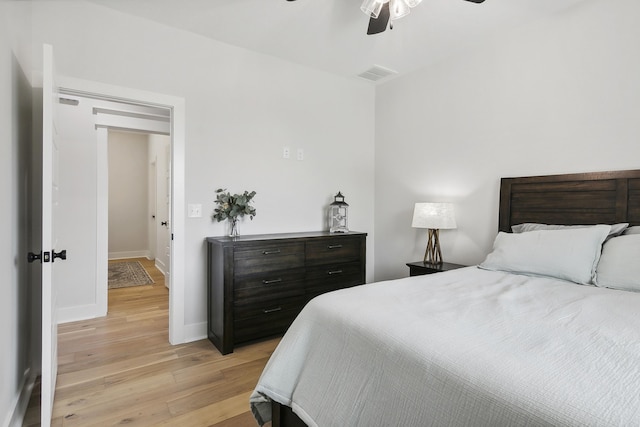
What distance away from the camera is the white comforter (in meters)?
0.81

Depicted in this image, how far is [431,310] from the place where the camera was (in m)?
1.38

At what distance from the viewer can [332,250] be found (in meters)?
3.19

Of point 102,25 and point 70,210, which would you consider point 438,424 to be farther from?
point 70,210

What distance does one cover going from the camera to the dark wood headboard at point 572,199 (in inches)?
85.4

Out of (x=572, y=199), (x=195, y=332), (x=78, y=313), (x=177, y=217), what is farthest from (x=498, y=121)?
(x=78, y=313)

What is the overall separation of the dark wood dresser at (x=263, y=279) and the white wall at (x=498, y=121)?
3.46 ft

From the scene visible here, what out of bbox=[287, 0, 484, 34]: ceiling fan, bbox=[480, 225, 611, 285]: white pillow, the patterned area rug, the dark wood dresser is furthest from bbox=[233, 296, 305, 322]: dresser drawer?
the patterned area rug

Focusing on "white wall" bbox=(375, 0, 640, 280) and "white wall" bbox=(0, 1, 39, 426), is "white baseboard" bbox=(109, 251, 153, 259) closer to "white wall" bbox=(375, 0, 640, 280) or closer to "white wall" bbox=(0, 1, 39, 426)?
"white wall" bbox=(0, 1, 39, 426)

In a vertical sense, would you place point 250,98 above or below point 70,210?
above

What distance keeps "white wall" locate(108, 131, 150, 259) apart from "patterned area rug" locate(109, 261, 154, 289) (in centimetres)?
79

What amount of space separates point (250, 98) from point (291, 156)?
0.67m

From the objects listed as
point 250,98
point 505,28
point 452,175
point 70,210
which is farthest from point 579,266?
point 70,210

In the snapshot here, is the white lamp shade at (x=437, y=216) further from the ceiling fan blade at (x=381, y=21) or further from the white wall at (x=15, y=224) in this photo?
the white wall at (x=15, y=224)

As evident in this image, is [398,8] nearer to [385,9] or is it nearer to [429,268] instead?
[385,9]
